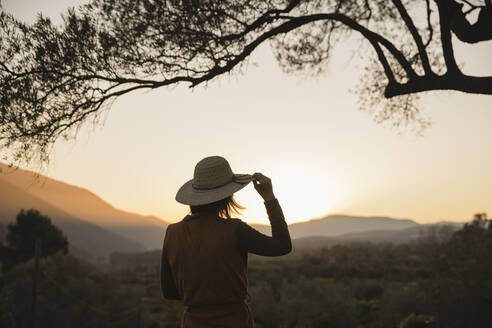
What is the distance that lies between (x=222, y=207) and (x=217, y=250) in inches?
11.0

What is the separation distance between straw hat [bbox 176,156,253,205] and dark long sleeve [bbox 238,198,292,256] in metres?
0.22

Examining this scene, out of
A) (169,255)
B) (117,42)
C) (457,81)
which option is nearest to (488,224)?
(457,81)

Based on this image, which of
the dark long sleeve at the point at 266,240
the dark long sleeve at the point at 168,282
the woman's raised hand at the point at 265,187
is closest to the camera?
the dark long sleeve at the point at 266,240

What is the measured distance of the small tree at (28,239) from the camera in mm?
32062

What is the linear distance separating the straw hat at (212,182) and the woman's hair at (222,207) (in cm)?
6

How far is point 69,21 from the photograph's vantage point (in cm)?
476

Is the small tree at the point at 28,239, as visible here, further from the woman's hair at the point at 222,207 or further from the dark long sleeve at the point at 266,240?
the dark long sleeve at the point at 266,240

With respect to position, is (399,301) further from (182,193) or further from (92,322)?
(182,193)

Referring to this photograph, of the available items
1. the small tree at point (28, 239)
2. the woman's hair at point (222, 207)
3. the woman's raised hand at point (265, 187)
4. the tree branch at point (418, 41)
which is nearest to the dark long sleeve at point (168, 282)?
the woman's hair at point (222, 207)

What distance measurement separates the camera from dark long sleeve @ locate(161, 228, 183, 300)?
209 centimetres

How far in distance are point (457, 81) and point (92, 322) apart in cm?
1344

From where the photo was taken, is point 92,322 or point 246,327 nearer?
point 246,327

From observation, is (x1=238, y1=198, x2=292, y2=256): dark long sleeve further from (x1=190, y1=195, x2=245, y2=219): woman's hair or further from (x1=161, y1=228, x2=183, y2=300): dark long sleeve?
(x1=161, y1=228, x2=183, y2=300): dark long sleeve

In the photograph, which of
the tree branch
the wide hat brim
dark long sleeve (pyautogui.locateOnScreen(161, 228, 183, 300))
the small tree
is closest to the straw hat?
the wide hat brim
